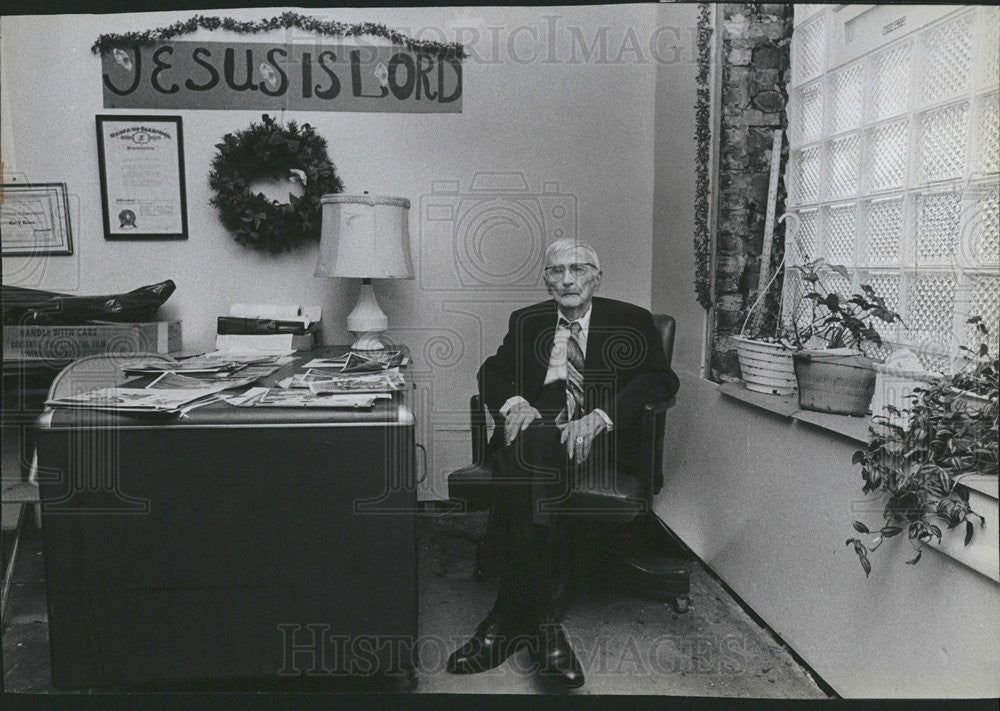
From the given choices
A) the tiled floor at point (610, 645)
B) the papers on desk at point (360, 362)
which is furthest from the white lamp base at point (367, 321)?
the tiled floor at point (610, 645)

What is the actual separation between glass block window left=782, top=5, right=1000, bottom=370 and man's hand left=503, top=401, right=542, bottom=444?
2.82ft

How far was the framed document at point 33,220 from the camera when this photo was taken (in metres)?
2.16

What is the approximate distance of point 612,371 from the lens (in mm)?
2199

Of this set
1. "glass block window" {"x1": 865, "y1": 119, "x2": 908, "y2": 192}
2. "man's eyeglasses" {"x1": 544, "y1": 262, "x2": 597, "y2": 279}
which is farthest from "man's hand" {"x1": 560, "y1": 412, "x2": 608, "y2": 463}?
"glass block window" {"x1": 865, "y1": 119, "x2": 908, "y2": 192}

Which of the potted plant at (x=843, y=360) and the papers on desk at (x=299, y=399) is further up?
the potted plant at (x=843, y=360)

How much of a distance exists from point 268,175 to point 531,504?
1.66 meters

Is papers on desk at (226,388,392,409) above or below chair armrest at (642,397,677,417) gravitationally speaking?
above

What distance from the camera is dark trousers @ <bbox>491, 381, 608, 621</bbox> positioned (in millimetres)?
1972

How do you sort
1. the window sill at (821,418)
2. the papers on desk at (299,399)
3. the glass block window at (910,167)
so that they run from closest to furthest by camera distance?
the window sill at (821,418)
the glass block window at (910,167)
the papers on desk at (299,399)

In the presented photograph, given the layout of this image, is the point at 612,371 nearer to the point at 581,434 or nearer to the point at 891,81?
the point at 581,434

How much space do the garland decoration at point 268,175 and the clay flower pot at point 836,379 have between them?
1.84 meters

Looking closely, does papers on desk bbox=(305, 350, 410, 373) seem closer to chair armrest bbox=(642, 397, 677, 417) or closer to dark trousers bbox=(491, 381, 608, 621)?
dark trousers bbox=(491, 381, 608, 621)

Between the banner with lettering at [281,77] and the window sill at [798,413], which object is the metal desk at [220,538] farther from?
the banner with lettering at [281,77]

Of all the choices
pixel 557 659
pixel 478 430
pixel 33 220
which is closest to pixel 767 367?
pixel 478 430
